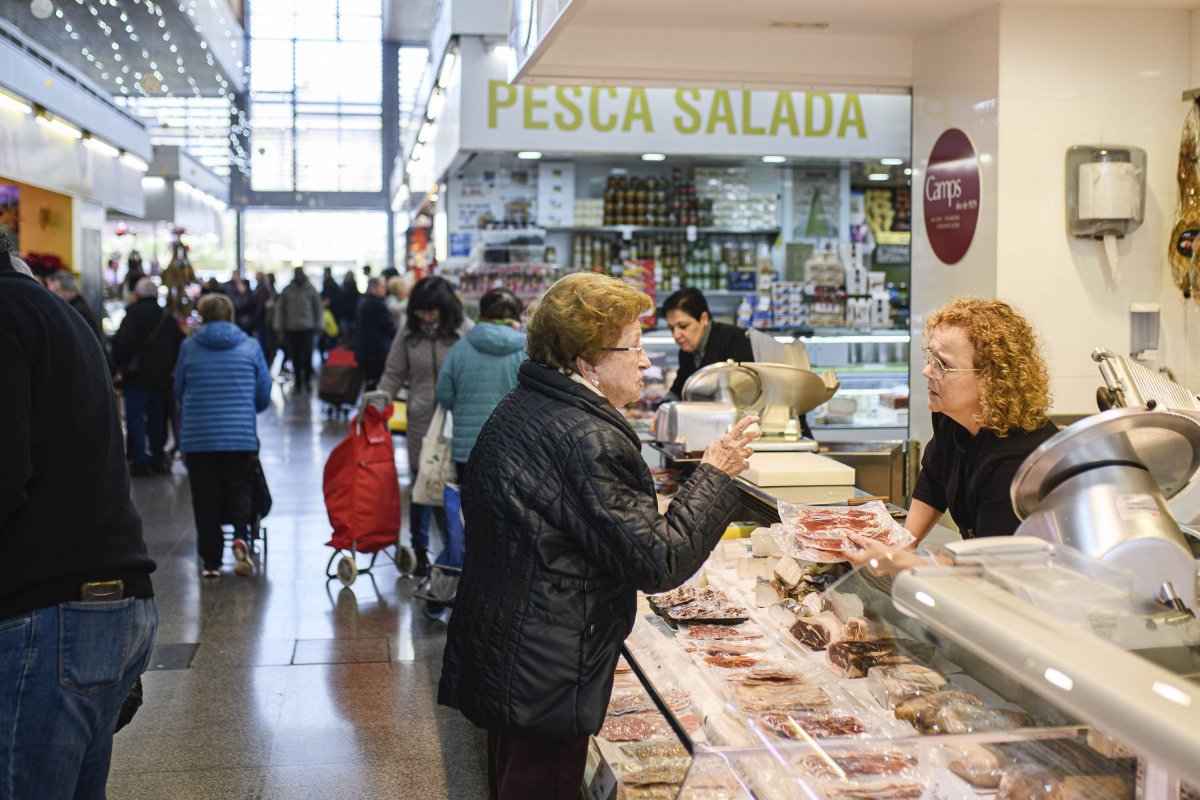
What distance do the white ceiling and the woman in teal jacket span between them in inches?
51.3

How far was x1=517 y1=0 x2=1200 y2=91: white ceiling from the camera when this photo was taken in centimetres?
563

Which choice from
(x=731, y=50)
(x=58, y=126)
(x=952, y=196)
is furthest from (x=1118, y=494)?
(x=58, y=126)

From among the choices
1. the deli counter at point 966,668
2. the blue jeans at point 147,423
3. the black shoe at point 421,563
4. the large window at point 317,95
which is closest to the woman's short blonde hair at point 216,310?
the black shoe at point 421,563

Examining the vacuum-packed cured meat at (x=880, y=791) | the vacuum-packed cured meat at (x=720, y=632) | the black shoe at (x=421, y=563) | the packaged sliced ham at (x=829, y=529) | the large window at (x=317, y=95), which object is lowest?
the black shoe at (x=421, y=563)

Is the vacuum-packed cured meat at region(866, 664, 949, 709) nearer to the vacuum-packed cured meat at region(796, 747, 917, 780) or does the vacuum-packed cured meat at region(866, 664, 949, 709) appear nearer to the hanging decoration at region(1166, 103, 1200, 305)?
the vacuum-packed cured meat at region(796, 747, 917, 780)

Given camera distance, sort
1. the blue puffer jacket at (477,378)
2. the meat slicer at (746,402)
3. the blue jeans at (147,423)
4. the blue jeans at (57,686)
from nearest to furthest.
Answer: the blue jeans at (57,686) < the meat slicer at (746,402) < the blue puffer jacket at (477,378) < the blue jeans at (147,423)

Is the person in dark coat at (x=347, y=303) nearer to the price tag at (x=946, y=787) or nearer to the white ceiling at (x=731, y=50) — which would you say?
the white ceiling at (x=731, y=50)

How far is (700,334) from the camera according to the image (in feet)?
21.2

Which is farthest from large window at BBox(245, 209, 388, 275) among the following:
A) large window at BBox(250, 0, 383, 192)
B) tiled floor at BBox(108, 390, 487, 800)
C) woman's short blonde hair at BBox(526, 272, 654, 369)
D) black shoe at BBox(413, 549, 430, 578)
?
woman's short blonde hair at BBox(526, 272, 654, 369)

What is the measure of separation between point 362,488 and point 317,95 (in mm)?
29289

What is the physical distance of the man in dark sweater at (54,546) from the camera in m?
2.20

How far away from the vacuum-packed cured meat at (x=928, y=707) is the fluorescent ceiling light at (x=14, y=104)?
11.1 m

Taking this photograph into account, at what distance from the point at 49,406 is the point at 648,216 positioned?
897 cm

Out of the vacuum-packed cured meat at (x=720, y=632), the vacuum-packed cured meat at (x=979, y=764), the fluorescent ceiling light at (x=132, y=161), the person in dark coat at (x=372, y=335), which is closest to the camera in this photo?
the vacuum-packed cured meat at (x=979, y=764)
